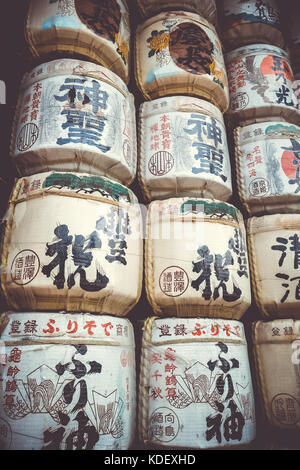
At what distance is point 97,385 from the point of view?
49.0 inches

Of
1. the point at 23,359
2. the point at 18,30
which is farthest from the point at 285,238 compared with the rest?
the point at 18,30

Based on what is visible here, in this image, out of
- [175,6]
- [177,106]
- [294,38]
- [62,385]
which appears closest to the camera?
[62,385]

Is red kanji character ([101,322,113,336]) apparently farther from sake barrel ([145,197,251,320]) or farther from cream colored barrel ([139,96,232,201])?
cream colored barrel ([139,96,232,201])

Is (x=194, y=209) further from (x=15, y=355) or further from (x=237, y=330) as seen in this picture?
(x=15, y=355)

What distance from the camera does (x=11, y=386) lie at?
119 cm

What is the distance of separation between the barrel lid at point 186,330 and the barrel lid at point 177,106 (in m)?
1.11

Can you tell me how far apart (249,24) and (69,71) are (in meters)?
1.46

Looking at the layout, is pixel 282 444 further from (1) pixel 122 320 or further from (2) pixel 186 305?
(1) pixel 122 320

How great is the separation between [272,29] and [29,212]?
2.14m

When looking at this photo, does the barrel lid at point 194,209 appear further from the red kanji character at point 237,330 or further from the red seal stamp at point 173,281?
the red kanji character at point 237,330

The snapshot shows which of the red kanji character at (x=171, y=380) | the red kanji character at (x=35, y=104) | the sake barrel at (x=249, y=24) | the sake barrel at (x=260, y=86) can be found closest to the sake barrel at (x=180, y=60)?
the sake barrel at (x=260, y=86)

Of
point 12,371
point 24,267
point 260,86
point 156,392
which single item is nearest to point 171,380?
point 156,392

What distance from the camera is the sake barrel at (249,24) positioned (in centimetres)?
233

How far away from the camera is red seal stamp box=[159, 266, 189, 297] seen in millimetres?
1479
